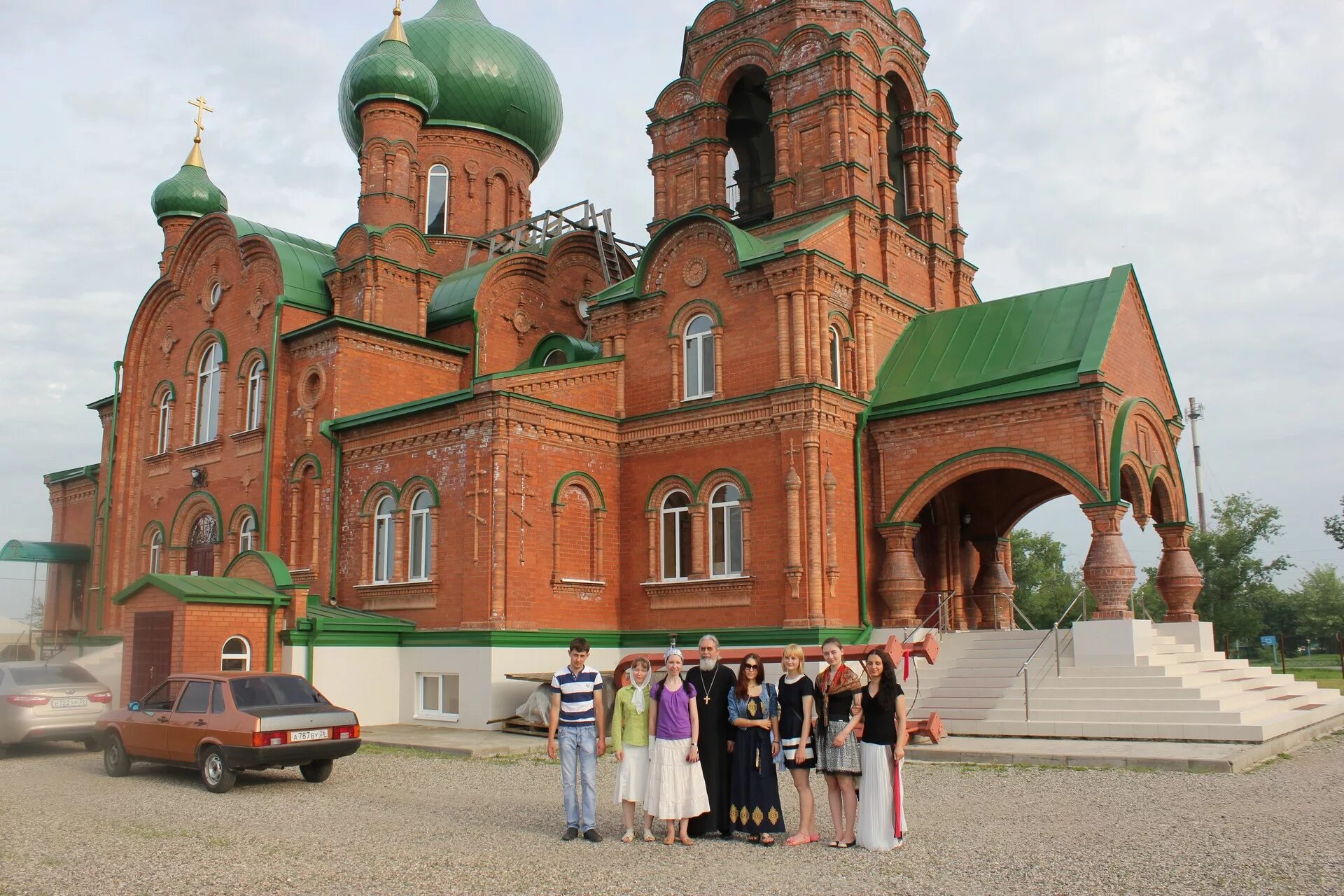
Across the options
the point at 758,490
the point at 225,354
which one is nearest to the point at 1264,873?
the point at 758,490

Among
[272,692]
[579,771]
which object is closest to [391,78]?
[272,692]

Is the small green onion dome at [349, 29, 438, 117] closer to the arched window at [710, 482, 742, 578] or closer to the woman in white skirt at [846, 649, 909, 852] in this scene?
the arched window at [710, 482, 742, 578]

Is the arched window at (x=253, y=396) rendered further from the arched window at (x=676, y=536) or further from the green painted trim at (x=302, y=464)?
the arched window at (x=676, y=536)

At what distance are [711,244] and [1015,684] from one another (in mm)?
8012

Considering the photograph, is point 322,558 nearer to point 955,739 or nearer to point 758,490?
point 758,490

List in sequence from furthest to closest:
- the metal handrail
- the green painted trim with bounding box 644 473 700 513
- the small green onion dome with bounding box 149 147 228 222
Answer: the small green onion dome with bounding box 149 147 228 222, the green painted trim with bounding box 644 473 700 513, the metal handrail

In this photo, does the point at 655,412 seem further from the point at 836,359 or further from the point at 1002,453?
the point at 1002,453

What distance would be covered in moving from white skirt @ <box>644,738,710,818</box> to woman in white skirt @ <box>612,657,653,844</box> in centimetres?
17

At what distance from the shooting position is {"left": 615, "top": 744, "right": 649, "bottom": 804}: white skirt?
780 centimetres

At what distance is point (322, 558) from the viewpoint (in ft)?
61.0

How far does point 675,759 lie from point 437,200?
19.8 meters

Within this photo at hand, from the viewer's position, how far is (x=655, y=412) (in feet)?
58.1

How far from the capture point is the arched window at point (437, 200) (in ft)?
81.7

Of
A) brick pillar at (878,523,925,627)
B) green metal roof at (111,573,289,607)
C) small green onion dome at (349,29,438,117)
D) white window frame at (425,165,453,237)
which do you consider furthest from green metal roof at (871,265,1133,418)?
white window frame at (425,165,453,237)
